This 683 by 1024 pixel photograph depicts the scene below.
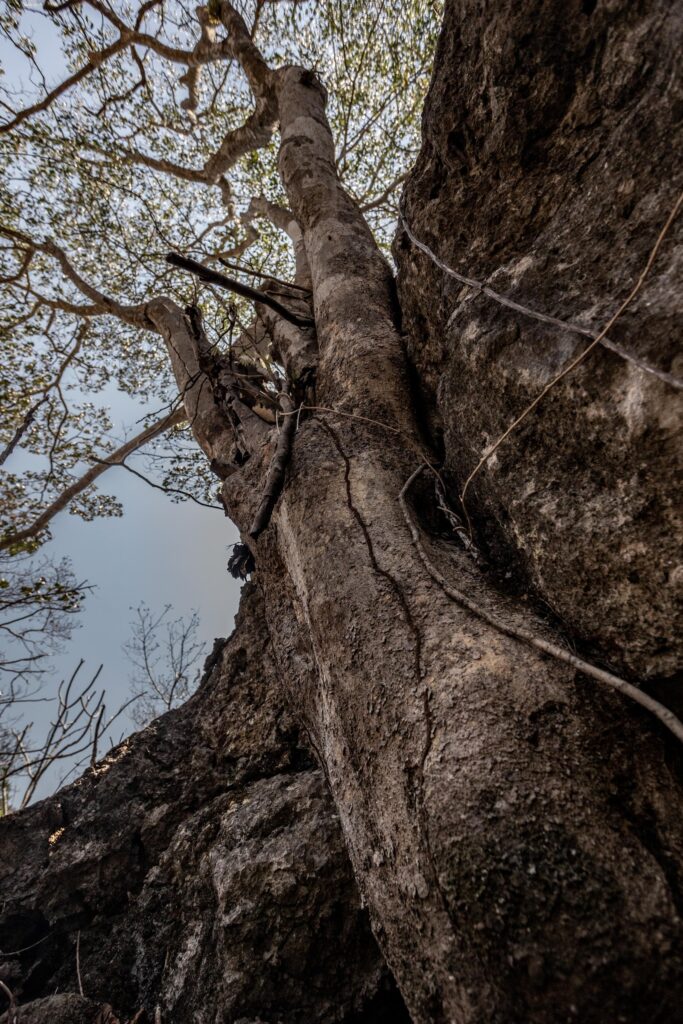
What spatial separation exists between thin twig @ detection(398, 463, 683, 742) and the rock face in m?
0.09

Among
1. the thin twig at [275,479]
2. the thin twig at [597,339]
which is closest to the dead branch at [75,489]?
the thin twig at [275,479]

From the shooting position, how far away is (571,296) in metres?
1.08

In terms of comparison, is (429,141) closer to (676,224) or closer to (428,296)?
(428,296)

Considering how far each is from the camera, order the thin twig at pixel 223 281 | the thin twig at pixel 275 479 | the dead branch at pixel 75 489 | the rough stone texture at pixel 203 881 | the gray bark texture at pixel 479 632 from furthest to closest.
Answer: the dead branch at pixel 75 489, the thin twig at pixel 223 281, the thin twig at pixel 275 479, the rough stone texture at pixel 203 881, the gray bark texture at pixel 479 632

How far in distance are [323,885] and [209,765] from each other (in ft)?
3.18

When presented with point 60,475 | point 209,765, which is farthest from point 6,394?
point 209,765

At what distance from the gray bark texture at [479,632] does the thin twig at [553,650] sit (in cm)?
2

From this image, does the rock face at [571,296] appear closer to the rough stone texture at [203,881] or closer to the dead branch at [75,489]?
the rough stone texture at [203,881]

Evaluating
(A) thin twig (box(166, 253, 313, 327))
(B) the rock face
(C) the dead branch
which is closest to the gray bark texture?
(B) the rock face

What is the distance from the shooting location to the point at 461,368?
1.35 meters

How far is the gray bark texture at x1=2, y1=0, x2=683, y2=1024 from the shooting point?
29.9 inches

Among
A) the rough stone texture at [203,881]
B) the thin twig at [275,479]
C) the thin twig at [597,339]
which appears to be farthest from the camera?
the thin twig at [275,479]

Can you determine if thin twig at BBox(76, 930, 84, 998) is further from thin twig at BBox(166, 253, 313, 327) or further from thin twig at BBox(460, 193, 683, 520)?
thin twig at BBox(166, 253, 313, 327)

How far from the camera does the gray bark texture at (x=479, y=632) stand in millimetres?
760
